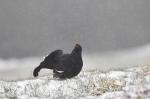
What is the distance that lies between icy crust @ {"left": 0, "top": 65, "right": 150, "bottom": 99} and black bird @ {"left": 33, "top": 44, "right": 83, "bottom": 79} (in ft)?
0.49

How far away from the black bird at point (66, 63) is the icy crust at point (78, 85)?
0.49 ft

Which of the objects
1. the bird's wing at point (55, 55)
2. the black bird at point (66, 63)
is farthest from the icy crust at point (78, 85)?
the bird's wing at point (55, 55)

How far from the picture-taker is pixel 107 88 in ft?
31.4

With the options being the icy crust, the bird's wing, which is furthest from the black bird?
the icy crust

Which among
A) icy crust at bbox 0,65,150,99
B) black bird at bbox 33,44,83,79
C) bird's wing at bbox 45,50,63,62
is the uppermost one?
bird's wing at bbox 45,50,63,62

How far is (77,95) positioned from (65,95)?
0.73 feet

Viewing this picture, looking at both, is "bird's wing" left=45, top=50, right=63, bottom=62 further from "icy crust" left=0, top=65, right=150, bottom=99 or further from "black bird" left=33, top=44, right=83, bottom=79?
"icy crust" left=0, top=65, right=150, bottom=99

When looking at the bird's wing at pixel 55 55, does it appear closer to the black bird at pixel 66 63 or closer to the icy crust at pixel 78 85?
the black bird at pixel 66 63

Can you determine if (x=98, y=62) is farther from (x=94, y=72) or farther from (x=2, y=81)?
(x=2, y=81)

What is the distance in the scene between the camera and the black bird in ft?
33.7

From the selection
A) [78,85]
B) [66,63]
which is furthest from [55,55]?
[78,85]

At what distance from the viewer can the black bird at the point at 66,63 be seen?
10273 millimetres

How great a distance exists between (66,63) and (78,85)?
1.64 ft

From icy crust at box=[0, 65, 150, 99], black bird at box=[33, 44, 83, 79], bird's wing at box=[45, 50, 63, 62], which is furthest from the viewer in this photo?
bird's wing at box=[45, 50, 63, 62]
